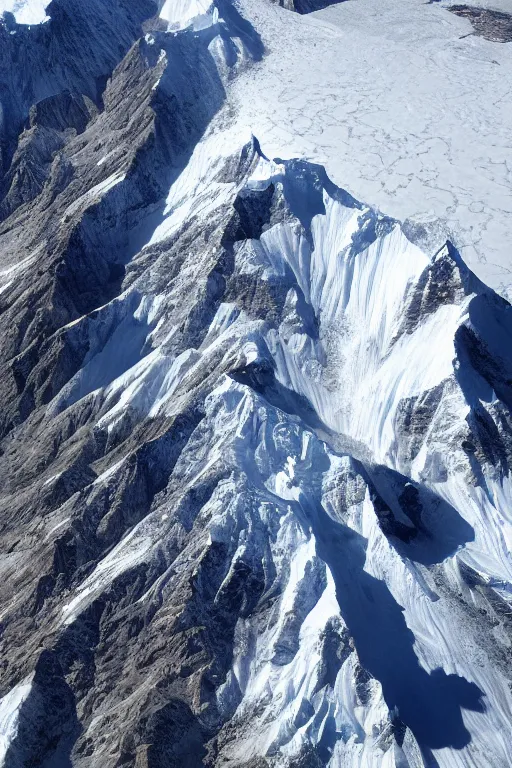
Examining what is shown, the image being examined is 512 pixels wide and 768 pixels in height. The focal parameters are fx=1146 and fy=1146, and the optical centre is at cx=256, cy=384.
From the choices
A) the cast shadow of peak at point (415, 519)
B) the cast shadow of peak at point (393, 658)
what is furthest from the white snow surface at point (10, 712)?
the cast shadow of peak at point (415, 519)

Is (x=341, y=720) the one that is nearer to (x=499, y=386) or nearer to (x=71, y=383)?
(x=499, y=386)

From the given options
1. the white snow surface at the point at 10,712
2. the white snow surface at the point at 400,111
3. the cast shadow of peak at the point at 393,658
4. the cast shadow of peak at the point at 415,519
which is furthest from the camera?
the white snow surface at the point at 400,111

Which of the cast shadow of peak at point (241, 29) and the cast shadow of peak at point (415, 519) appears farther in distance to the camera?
the cast shadow of peak at point (241, 29)

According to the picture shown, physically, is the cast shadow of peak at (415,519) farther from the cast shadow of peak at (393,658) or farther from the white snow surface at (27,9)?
the white snow surface at (27,9)

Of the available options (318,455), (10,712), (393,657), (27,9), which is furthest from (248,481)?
(27,9)

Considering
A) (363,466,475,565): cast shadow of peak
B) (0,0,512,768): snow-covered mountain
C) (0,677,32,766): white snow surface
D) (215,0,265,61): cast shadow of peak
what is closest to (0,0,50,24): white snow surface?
(215,0,265,61): cast shadow of peak

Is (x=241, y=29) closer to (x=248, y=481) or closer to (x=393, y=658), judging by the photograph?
(x=248, y=481)
